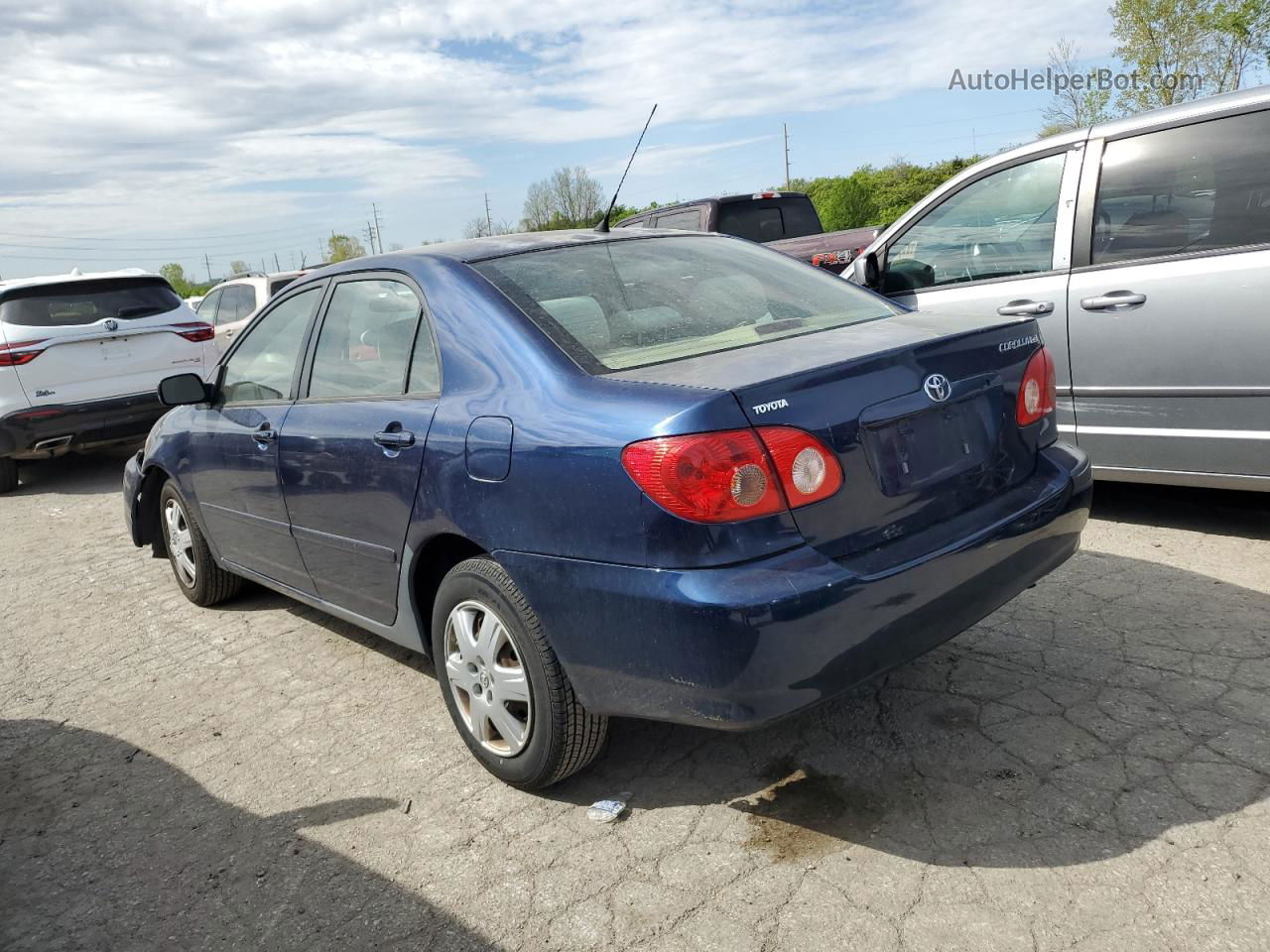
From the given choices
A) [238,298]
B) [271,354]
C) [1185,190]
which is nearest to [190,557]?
[271,354]

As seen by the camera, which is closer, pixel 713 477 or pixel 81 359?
pixel 713 477

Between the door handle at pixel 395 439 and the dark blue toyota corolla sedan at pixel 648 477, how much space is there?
0.01 meters

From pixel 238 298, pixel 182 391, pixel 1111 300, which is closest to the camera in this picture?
pixel 182 391

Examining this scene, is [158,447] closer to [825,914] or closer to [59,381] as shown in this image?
[825,914]

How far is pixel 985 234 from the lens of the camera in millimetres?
5359

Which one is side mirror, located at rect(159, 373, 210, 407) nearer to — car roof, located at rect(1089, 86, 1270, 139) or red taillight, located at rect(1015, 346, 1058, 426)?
red taillight, located at rect(1015, 346, 1058, 426)

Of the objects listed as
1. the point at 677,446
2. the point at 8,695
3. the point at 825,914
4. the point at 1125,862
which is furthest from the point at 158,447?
the point at 1125,862

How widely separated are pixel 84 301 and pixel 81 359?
56 cm

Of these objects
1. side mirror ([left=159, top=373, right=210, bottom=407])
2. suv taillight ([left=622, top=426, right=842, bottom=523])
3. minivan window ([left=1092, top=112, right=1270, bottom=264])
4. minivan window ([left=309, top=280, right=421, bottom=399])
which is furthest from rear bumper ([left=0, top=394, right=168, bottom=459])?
suv taillight ([left=622, top=426, right=842, bottom=523])

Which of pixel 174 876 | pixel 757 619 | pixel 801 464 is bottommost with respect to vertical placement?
pixel 174 876

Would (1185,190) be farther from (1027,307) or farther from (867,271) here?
(867,271)

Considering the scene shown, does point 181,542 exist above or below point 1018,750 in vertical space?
above

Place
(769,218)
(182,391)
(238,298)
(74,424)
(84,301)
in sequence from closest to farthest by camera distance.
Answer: (182,391), (74,424), (84,301), (769,218), (238,298)

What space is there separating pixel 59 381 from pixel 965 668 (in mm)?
8135
